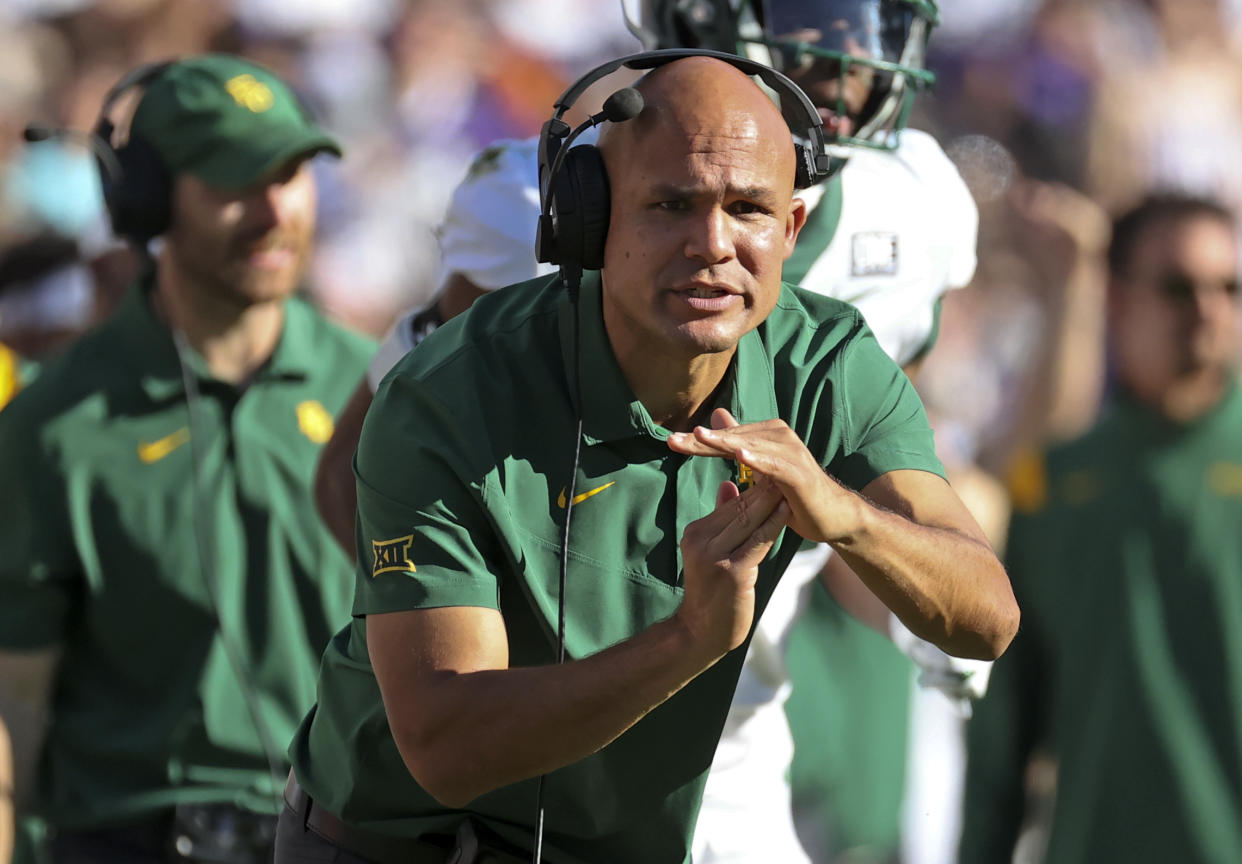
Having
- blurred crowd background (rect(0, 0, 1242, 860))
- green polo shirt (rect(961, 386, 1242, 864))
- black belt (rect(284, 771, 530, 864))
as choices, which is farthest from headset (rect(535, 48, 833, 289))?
blurred crowd background (rect(0, 0, 1242, 860))

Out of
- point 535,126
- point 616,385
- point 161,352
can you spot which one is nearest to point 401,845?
point 616,385

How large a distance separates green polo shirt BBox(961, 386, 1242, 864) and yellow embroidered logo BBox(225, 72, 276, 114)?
238 centimetres

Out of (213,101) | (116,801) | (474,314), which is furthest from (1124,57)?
(474,314)

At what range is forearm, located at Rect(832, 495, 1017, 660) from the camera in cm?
269

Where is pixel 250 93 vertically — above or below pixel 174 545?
above

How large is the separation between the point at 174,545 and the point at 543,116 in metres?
4.88

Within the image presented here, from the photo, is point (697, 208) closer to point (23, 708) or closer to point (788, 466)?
point (788, 466)

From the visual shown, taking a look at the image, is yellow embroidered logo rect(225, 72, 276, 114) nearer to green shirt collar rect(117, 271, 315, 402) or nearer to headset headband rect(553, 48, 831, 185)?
green shirt collar rect(117, 271, 315, 402)

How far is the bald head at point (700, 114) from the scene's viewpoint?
2871 mm

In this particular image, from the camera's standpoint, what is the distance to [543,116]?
945 cm

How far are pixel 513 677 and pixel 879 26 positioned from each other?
6.06 ft

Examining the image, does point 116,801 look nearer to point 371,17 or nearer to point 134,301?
point 134,301

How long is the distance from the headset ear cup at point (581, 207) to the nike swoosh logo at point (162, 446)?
236cm

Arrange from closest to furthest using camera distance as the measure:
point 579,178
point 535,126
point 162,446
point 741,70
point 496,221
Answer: point 579,178
point 741,70
point 496,221
point 162,446
point 535,126
